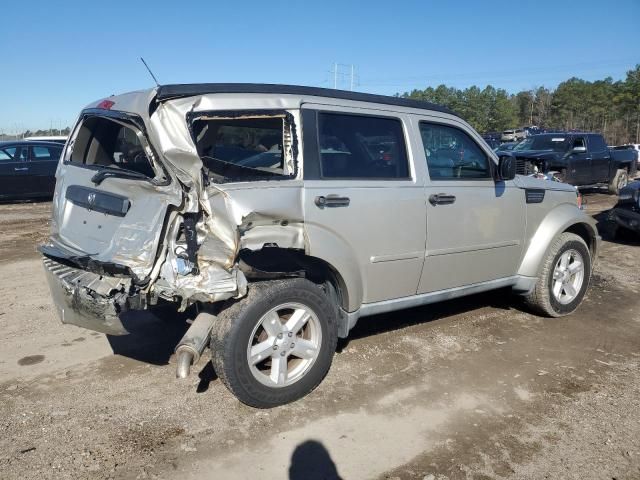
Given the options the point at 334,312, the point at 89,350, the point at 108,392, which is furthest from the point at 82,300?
the point at 334,312

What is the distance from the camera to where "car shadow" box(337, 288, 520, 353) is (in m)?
4.96

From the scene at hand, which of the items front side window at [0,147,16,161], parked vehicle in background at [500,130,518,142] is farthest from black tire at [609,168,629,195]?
front side window at [0,147,16,161]

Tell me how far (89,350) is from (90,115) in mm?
1883

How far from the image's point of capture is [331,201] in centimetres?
361

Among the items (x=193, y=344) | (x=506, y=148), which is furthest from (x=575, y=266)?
(x=506, y=148)

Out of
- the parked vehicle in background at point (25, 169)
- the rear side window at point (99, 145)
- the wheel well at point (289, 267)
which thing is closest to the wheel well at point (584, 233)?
the wheel well at point (289, 267)

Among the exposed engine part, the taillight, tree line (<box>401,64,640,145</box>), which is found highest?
tree line (<box>401,64,640,145</box>)

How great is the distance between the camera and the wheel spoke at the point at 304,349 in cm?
360

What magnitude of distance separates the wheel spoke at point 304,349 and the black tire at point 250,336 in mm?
52

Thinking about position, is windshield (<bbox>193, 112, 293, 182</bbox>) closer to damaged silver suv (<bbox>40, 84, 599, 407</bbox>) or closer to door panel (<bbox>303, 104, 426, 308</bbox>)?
damaged silver suv (<bbox>40, 84, 599, 407</bbox>)

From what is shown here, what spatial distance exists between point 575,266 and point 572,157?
32.9 ft

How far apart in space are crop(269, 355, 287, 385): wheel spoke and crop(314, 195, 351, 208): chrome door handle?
1.03 m

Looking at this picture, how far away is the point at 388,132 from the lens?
411 cm

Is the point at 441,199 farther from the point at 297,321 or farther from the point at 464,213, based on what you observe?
the point at 297,321
